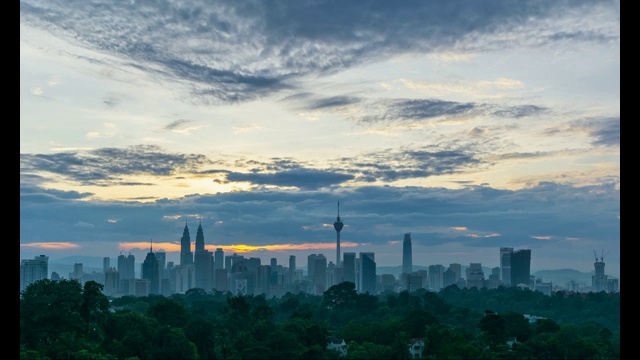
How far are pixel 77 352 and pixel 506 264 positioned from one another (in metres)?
160

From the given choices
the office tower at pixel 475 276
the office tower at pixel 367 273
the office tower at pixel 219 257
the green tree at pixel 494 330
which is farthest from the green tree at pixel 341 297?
the office tower at pixel 219 257

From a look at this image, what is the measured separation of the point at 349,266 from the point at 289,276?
63.4ft

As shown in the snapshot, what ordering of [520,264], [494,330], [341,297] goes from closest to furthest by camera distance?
[494,330], [341,297], [520,264]

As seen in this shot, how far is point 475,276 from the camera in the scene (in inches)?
6220

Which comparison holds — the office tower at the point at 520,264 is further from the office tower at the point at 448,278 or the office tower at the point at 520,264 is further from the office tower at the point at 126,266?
the office tower at the point at 126,266

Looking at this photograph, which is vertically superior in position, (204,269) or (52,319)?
(52,319)

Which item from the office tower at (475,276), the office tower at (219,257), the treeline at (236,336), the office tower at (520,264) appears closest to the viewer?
the treeline at (236,336)

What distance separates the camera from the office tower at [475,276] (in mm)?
149375

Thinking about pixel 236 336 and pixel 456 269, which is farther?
pixel 456 269

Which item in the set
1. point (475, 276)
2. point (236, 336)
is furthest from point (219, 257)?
point (236, 336)

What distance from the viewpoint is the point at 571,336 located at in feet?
123

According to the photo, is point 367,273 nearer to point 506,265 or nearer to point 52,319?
point 506,265
